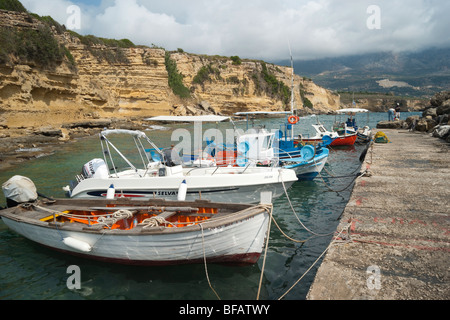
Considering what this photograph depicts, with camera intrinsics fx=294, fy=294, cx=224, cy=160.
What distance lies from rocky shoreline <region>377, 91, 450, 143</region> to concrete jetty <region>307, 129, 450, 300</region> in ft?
41.8

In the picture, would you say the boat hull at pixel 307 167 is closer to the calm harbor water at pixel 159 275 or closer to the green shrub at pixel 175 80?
the calm harbor water at pixel 159 275

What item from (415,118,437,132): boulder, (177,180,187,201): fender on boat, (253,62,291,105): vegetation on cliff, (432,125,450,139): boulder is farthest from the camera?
(253,62,291,105): vegetation on cliff

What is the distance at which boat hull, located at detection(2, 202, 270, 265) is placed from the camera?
235 inches

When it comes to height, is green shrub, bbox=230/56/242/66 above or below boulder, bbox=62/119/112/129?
above

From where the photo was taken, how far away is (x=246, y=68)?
2933 inches

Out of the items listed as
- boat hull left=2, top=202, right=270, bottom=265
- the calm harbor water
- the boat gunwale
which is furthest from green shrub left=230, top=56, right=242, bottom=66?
boat hull left=2, top=202, right=270, bottom=265

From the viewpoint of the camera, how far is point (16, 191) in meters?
8.41

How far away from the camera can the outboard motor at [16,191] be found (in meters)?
8.39

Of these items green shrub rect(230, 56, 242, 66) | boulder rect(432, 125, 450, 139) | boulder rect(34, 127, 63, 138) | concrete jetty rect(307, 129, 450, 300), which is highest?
green shrub rect(230, 56, 242, 66)

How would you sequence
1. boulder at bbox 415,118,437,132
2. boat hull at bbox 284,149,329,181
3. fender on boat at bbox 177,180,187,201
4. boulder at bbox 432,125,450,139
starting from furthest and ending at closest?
1. boulder at bbox 415,118,437,132
2. boulder at bbox 432,125,450,139
3. boat hull at bbox 284,149,329,181
4. fender on boat at bbox 177,180,187,201

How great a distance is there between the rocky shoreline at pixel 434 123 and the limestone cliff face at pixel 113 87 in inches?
1455

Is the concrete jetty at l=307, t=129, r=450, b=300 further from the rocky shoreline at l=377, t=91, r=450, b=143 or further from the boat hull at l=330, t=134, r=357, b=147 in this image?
the boat hull at l=330, t=134, r=357, b=147

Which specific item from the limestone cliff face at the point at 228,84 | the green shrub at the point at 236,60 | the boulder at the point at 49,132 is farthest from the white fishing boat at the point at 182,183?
the green shrub at the point at 236,60
